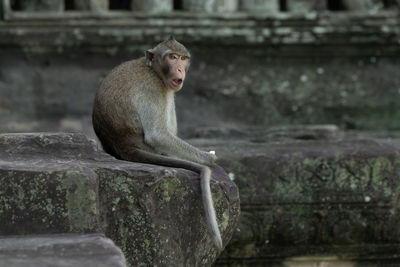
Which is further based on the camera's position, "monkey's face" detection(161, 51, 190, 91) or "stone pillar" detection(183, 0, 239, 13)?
"stone pillar" detection(183, 0, 239, 13)

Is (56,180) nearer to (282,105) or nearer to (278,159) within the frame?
(278,159)

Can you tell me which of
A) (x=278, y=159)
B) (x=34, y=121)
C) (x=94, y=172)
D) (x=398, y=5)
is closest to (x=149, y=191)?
(x=94, y=172)

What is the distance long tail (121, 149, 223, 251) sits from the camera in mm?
3238

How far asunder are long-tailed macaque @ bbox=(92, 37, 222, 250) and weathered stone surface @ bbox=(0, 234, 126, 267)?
1.02m

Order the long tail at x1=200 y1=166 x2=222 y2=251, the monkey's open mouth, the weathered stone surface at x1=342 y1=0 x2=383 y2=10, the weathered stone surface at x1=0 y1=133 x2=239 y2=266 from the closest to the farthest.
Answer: the weathered stone surface at x1=0 y1=133 x2=239 y2=266
the long tail at x1=200 y1=166 x2=222 y2=251
the monkey's open mouth
the weathered stone surface at x1=342 y1=0 x2=383 y2=10

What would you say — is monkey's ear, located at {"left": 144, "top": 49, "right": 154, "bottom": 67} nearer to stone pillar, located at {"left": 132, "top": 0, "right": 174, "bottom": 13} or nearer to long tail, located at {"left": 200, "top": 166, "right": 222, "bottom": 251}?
long tail, located at {"left": 200, "top": 166, "right": 222, "bottom": 251}

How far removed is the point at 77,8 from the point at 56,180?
3.22 m

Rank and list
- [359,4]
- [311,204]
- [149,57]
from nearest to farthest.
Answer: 1. [149,57]
2. [311,204]
3. [359,4]

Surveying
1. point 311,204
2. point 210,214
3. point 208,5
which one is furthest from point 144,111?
point 208,5

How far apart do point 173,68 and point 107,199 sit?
3.53ft

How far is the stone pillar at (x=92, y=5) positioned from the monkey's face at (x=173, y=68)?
200 cm

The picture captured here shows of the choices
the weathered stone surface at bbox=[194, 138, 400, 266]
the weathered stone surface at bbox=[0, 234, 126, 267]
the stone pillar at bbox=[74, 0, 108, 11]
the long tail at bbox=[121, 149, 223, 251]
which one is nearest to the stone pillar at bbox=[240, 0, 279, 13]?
the stone pillar at bbox=[74, 0, 108, 11]

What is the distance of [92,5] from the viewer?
5.98 m

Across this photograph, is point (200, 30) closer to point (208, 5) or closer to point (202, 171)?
point (208, 5)
